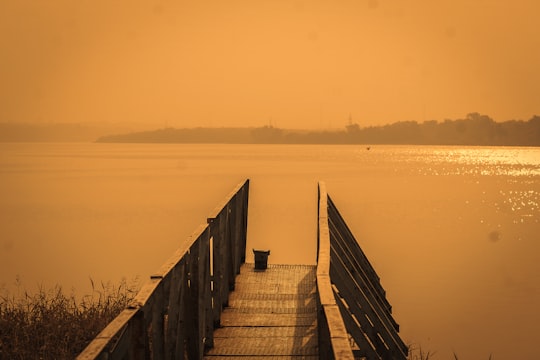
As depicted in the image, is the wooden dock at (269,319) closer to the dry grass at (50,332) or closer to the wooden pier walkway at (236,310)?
the wooden pier walkway at (236,310)

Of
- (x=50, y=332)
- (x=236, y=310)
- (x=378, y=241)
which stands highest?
(x=236, y=310)

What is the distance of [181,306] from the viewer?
20.5ft

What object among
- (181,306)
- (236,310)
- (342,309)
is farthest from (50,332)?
(181,306)

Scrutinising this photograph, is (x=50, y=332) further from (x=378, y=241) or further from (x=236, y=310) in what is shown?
(x=378, y=241)

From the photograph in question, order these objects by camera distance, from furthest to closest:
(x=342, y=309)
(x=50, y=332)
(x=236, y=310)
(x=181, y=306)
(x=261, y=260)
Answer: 1. (x=261, y=260)
2. (x=50, y=332)
3. (x=236, y=310)
4. (x=342, y=309)
5. (x=181, y=306)

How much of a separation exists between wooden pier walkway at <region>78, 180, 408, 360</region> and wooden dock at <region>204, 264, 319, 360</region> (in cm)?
1

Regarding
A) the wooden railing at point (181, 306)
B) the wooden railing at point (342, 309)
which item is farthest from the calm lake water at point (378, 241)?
the wooden railing at point (181, 306)

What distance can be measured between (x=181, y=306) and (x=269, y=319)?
2.81 m

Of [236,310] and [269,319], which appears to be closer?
[269,319]

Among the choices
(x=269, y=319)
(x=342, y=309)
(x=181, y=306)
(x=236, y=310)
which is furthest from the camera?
(x=236, y=310)

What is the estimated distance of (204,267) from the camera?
24.3 ft

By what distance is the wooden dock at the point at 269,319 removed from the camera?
7.60 m

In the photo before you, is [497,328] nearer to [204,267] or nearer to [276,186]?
[204,267]

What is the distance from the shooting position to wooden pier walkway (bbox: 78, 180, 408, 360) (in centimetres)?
482
